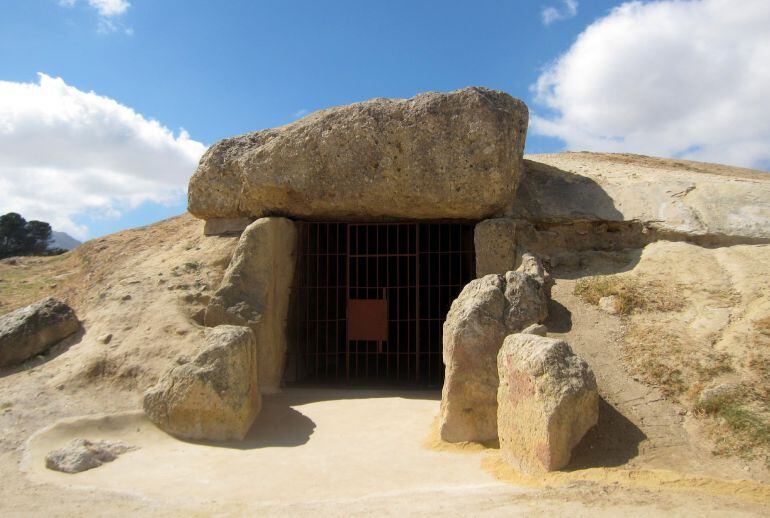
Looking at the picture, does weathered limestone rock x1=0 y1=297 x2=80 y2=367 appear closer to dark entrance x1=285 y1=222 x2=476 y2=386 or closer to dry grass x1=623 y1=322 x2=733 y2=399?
dark entrance x1=285 y1=222 x2=476 y2=386

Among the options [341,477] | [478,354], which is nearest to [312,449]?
[341,477]

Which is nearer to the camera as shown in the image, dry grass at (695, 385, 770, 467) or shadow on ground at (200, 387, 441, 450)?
dry grass at (695, 385, 770, 467)

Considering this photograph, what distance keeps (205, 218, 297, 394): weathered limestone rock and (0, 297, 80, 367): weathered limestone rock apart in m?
1.89

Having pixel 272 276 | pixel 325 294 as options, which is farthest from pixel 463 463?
pixel 325 294

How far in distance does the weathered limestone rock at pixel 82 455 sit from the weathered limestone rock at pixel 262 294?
2.23 meters

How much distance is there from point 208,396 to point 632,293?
4.42 metres

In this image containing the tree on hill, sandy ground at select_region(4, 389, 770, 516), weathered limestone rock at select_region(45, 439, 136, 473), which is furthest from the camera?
the tree on hill

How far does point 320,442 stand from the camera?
20.0 ft

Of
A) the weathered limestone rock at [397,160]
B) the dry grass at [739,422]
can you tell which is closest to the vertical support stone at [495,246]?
the weathered limestone rock at [397,160]

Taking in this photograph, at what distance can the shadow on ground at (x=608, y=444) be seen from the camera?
4402mm

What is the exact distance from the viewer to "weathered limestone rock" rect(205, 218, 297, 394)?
780cm

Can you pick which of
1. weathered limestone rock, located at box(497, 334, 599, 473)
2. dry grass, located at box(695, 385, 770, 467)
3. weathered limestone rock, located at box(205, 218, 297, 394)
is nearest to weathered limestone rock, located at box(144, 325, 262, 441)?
weathered limestone rock, located at box(205, 218, 297, 394)

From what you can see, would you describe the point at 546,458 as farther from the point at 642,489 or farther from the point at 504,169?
the point at 504,169

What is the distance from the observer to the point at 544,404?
4.47m
